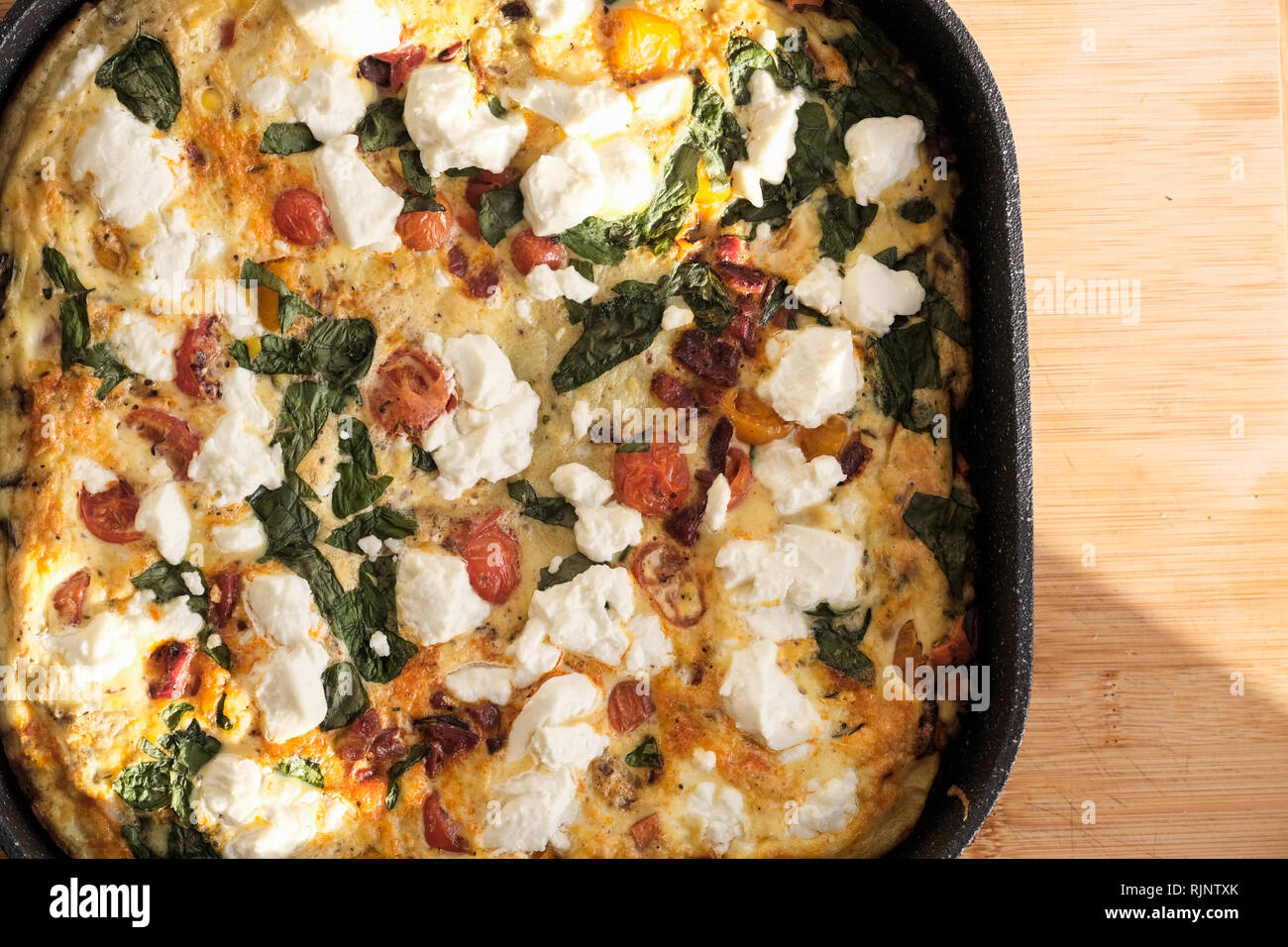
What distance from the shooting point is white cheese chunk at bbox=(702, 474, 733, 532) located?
2.77 metres

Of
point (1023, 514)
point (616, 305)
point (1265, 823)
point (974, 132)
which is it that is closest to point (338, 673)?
point (616, 305)

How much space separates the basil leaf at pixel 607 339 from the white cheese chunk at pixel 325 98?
0.78m

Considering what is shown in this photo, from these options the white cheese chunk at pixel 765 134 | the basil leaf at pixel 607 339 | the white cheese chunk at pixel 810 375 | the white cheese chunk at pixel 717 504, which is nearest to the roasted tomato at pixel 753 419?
the white cheese chunk at pixel 810 375

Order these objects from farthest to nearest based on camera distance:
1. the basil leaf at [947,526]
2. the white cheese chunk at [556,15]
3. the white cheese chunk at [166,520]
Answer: the basil leaf at [947,526], the white cheese chunk at [556,15], the white cheese chunk at [166,520]

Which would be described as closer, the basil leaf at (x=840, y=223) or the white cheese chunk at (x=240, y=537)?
the white cheese chunk at (x=240, y=537)

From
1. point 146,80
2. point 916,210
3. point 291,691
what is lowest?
point 291,691

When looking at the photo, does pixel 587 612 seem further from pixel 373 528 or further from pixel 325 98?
pixel 325 98

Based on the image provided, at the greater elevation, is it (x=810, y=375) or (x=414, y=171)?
(x=414, y=171)

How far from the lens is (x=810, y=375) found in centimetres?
277

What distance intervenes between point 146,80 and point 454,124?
2.54ft

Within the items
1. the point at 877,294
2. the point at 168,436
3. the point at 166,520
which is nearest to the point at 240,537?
the point at 166,520

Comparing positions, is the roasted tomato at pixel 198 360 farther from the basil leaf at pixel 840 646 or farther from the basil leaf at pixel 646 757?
the basil leaf at pixel 840 646

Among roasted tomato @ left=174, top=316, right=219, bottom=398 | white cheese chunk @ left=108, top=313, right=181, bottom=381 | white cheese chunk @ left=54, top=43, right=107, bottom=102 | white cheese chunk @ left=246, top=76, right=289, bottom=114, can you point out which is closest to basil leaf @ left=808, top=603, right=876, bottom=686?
roasted tomato @ left=174, top=316, right=219, bottom=398

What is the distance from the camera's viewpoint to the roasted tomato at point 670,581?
2.83 meters
